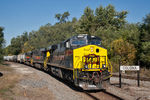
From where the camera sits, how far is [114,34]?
37000 mm

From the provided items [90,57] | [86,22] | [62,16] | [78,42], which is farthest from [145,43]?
[62,16]

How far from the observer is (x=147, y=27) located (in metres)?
27.5

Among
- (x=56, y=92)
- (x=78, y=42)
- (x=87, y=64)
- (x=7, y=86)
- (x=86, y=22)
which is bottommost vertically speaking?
(x=56, y=92)

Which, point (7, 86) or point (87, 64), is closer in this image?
point (87, 64)

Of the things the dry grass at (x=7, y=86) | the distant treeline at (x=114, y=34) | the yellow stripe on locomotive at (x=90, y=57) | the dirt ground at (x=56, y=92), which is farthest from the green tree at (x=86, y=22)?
the yellow stripe on locomotive at (x=90, y=57)

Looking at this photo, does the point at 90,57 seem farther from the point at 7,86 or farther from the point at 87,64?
the point at 7,86

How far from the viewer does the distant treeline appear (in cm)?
2760

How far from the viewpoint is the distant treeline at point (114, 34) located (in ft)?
90.6

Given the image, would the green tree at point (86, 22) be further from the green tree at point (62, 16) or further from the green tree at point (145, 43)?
the green tree at point (62, 16)

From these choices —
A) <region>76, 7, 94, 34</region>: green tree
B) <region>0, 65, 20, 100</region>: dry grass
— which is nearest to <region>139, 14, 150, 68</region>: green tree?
<region>0, 65, 20, 100</region>: dry grass

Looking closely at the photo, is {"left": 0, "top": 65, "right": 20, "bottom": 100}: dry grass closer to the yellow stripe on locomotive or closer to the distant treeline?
the yellow stripe on locomotive

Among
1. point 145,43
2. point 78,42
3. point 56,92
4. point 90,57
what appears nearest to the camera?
point 56,92

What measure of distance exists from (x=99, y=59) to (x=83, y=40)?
193cm

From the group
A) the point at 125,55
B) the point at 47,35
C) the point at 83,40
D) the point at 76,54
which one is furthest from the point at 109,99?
the point at 47,35
